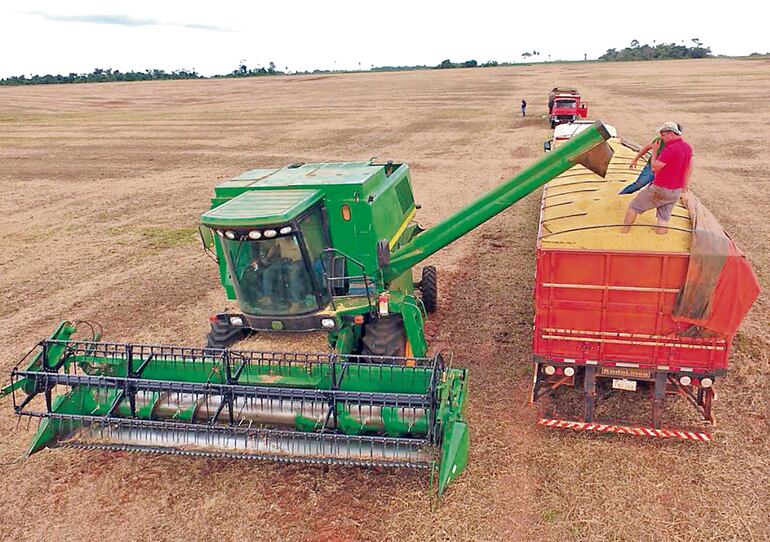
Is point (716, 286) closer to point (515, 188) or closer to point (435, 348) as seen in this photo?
point (515, 188)

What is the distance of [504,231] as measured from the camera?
551 inches

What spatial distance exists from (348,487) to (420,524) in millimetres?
856

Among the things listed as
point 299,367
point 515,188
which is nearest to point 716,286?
point 515,188

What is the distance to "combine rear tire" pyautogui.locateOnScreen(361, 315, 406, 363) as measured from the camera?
6.77 metres

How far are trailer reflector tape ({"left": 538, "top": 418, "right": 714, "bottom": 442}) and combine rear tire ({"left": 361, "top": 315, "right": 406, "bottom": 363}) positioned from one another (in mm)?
1786

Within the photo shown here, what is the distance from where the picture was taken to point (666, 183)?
600 centimetres

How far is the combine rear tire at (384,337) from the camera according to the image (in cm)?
677

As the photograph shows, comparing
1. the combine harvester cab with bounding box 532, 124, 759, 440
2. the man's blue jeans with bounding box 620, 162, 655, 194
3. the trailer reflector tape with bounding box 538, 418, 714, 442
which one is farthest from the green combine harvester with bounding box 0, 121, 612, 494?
the trailer reflector tape with bounding box 538, 418, 714, 442

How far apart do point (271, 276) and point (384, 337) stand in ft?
4.91

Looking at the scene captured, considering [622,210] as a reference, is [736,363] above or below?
below

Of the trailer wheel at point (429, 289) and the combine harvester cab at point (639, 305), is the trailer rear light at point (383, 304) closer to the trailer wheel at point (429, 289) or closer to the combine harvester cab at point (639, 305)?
the combine harvester cab at point (639, 305)

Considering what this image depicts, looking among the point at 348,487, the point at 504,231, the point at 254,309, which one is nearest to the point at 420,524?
the point at 348,487

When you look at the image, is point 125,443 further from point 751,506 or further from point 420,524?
point 751,506

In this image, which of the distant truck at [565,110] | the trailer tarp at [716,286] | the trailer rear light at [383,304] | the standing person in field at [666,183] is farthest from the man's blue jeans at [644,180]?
the distant truck at [565,110]
